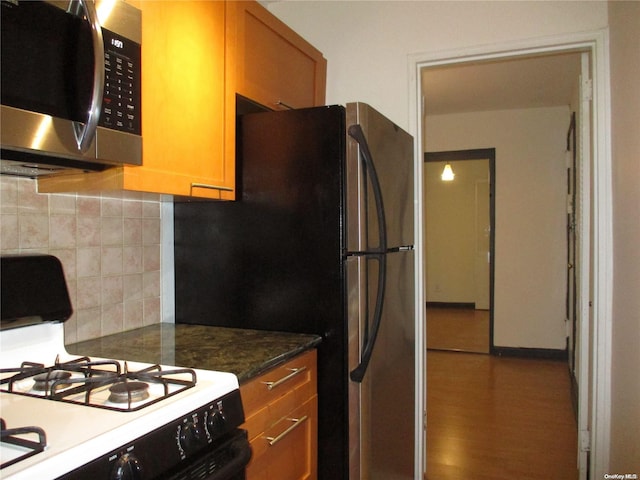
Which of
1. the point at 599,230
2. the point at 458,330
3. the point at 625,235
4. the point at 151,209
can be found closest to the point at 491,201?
the point at 458,330

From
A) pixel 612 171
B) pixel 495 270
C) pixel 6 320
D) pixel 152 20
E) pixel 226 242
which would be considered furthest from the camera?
pixel 495 270

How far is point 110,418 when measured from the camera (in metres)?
0.93

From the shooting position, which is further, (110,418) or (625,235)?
(625,235)

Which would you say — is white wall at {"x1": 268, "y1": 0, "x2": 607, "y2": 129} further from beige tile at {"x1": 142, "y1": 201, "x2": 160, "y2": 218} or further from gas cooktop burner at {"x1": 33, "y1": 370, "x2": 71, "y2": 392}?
gas cooktop burner at {"x1": 33, "y1": 370, "x2": 71, "y2": 392}

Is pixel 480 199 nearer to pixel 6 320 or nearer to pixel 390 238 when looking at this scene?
pixel 390 238

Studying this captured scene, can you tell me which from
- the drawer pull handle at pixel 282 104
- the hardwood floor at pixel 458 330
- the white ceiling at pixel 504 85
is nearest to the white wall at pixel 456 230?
the hardwood floor at pixel 458 330

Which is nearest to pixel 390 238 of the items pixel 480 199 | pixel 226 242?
pixel 226 242

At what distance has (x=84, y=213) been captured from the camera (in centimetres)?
160

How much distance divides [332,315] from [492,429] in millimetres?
1994

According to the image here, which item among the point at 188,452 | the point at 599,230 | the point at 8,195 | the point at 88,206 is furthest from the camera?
the point at 599,230

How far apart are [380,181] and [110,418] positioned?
4.19ft

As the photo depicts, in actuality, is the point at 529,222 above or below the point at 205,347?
above

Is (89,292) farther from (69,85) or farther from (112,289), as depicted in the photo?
(69,85)

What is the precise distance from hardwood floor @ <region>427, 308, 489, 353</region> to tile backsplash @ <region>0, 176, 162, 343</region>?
13.3ft
